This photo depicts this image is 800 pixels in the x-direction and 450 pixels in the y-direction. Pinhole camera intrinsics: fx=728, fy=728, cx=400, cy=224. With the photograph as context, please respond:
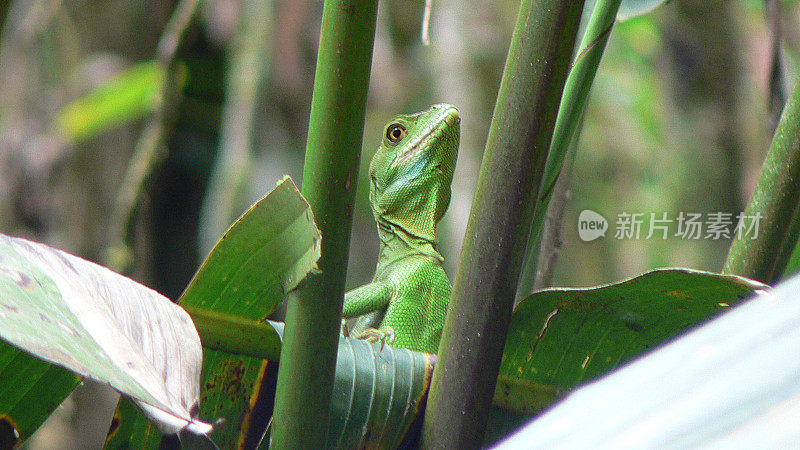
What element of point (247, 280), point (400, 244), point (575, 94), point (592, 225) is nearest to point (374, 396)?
point (247, 280)

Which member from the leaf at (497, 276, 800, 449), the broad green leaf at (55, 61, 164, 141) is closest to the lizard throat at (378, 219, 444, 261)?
the leaf at (497, 276, 800, 449)

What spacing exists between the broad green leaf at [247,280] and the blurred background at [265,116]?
183 cm

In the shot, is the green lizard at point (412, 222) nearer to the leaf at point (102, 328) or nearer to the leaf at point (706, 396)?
the leaf at point (102, 328)

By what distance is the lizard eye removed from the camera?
1.89 metres

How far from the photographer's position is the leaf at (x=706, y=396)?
25cm

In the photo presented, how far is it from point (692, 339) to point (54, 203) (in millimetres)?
3893

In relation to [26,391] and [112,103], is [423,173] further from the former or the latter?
[112,103]

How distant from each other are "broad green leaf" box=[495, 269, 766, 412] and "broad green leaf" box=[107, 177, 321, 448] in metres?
0.32

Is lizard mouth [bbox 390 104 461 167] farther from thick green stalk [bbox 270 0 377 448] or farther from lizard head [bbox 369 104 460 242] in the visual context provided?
thick green stalk [bbox 270 0 377 448]

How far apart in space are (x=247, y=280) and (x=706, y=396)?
612mm

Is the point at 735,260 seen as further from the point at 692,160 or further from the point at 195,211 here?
the point at 195,211

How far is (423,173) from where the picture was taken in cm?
181

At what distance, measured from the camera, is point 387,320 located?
1.41 meters

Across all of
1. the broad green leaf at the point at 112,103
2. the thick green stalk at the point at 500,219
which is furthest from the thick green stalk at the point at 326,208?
the broad green leaf at the point at 112,103
